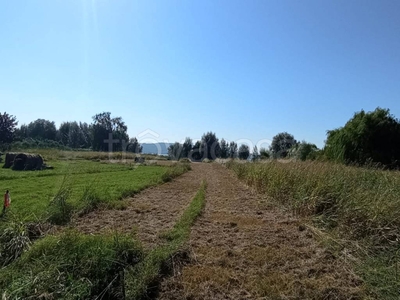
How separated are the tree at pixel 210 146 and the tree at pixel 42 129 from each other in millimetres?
39195

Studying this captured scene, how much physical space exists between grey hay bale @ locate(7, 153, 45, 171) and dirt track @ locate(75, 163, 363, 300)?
Answer: 17045 millimetres

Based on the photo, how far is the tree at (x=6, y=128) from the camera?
46.4 m

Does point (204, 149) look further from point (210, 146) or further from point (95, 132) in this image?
point (95, 132)

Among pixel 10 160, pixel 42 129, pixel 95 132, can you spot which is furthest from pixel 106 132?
pixel 10 160

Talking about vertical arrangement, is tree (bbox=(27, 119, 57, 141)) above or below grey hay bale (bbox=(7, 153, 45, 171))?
above

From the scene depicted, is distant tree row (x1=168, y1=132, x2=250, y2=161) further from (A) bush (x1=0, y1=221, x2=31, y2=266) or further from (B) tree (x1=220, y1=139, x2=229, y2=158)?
(A) bush (x1=0, y1=221, x2=31, y2=266)

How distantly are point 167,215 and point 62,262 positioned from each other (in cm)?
405

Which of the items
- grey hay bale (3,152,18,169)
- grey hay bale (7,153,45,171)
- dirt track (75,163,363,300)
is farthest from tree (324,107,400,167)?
grey hay bale (3,152,18,169)

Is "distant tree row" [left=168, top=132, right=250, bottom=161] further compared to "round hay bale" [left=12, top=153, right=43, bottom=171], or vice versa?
"distant tree row" [left=168, top=132, right=250, bottom=161]

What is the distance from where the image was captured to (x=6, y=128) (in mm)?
46906

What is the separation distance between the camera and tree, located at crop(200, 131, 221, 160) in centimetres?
7094

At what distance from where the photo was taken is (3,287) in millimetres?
3025

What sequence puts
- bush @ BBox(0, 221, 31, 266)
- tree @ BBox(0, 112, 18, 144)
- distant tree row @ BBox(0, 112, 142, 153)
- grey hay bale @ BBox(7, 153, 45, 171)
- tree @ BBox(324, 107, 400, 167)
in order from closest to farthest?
bush @ BBox(0, 221, 31, 266)
tree @ BBox(324, 107, 400, 167)
grey hay bale @ BBox(7, 153, 45, 171)
tree @ BBox(0, 112, 18, 144)
distant tree row @ BBox(0, 112, 142, 153)

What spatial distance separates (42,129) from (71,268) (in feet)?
268
